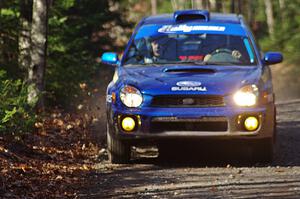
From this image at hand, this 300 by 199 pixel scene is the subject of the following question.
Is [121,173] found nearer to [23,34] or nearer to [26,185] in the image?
[26,185]

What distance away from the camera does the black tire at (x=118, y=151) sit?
368 inches

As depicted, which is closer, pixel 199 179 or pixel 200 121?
pixel 199 179

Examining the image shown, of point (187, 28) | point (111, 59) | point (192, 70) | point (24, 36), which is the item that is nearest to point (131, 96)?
point (192, 70)

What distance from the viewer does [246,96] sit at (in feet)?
29.3

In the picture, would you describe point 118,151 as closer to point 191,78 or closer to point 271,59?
point 191,78

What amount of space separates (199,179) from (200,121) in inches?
33.3

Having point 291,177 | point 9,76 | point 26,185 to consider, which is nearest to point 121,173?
point 26,185

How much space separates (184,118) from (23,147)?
227cm

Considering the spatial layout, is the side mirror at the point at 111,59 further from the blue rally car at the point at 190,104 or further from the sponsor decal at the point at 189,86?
the sponsor decal at the point at 189,86

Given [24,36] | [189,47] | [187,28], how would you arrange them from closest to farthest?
[189,47] → [187,28] → [24,36]

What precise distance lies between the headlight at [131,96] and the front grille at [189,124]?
29cm

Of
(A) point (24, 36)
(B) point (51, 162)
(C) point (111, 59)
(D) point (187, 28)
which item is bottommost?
(B) point (51, 162)

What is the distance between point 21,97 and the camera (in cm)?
1127

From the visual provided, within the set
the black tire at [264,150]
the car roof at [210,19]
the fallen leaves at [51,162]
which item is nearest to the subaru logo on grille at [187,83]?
the black tire at [264,150]
